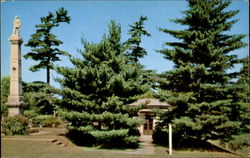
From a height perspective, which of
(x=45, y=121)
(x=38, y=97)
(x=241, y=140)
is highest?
(x=38, y=97)

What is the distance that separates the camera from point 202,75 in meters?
16.4

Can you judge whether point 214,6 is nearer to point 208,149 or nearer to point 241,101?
point 241,101

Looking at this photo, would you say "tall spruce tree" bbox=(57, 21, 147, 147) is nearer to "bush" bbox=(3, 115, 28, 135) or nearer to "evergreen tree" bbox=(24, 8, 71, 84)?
"bush" bbox=(3, 115, 28, 135)

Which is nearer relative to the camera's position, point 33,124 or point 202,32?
point 202,32

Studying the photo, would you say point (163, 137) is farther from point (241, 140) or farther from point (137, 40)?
point (137, 40)

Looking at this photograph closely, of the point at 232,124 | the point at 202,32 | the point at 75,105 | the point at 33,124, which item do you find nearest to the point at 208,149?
the point at 232,124

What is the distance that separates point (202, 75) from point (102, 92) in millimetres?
6970

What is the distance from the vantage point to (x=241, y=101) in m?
16.4

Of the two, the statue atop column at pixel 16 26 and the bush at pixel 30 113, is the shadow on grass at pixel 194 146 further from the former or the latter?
the bush at pixel 30 113

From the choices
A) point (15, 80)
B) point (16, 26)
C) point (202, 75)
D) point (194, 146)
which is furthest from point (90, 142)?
point (16, 26)

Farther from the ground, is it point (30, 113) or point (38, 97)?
point (38, 97)

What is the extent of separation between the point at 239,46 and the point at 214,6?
3279 mm

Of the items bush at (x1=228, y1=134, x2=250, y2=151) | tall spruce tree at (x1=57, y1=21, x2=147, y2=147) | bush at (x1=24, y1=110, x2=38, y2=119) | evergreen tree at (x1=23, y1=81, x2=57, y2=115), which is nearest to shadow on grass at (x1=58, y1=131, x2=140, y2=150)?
tall spruce tree at (x1=57, y1=21, x2=147, y2=147)

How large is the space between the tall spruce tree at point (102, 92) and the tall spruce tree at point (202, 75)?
2.70 m
